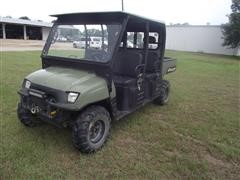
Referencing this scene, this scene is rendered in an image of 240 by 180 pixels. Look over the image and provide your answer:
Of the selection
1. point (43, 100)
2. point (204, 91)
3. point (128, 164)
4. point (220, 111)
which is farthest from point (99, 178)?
point (204, 91)

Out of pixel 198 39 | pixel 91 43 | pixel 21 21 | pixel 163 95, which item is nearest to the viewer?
pixel 91 43

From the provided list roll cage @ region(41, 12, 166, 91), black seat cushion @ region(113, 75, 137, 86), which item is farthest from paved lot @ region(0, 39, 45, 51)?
black seat cushion @ region(113, 75, 137, 86)

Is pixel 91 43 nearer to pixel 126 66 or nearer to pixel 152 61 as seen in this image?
pixel 126 66

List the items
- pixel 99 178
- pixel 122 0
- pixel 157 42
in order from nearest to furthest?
1. pixel 99 178
2. pixel 157 42
3. pixel 122 0

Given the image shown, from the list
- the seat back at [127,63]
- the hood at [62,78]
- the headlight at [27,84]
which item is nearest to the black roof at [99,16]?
the seat back at [127,63]

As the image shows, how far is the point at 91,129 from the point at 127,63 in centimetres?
162

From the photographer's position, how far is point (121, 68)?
4336 mm

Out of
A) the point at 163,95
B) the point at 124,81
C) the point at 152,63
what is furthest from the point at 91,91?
the point at 163,95

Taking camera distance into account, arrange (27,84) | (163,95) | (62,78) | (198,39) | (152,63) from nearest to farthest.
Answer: (62,78), (27,84), (152,63), (163,95), (198,39)

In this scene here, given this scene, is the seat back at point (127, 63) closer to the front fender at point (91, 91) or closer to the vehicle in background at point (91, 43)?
the vehicle in background at point (91, 43)

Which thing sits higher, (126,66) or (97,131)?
(126,66)

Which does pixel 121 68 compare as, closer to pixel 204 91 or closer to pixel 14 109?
pixel 14 109

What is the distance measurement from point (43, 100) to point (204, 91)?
5413 millimetres

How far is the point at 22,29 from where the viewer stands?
133ft
